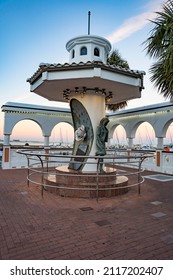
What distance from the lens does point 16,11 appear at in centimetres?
648

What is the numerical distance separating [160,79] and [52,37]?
5.04 m

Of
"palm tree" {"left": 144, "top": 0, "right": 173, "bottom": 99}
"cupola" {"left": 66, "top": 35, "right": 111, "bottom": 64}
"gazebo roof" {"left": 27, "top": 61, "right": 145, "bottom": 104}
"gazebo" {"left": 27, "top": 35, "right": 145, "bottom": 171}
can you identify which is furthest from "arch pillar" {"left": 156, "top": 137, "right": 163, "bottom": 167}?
"cupola" {"left": 66, "top": 35, "right": 111, "bottom": 64}

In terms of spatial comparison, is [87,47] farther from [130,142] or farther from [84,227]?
[130,142]

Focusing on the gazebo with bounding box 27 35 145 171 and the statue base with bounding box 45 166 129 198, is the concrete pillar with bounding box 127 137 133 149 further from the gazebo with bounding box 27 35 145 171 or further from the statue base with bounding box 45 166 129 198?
the statue base with bounding box 45 166 129 198

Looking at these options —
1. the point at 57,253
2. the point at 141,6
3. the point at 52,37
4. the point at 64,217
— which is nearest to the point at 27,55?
the point at 52,37

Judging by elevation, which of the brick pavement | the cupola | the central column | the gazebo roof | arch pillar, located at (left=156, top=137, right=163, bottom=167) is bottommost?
the brick pavement

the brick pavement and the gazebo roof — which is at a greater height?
the gazebo roof

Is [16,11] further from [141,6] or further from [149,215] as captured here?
[149,215]

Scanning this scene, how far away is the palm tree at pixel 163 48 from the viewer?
3879 mm

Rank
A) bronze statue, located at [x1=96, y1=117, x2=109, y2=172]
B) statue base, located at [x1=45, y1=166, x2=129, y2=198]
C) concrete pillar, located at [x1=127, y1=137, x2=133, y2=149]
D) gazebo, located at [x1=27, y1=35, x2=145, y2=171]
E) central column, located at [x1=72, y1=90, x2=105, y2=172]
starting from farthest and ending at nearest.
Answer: concrete pillar, located at [x1=127, y1=137, x2=133, y2=149] < central column, located at [x1=72, y1=90, x2=105, y2=172] < bronze statue, located at [x1=96, y1=117, x2=109, y2=172] < gazebo, located at [x1=27, y1=35, x2=145, y2=171] < statue base, located at [x1=45, y1=166, x2=129, y2=198]

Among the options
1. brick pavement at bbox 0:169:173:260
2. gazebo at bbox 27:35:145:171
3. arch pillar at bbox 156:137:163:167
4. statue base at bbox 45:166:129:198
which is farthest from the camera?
arch pillar at bbox 156:137:163:167

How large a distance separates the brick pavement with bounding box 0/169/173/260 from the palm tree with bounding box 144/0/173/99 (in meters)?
2.80

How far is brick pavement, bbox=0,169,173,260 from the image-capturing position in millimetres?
2111

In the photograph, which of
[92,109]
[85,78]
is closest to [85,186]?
[92,109]
